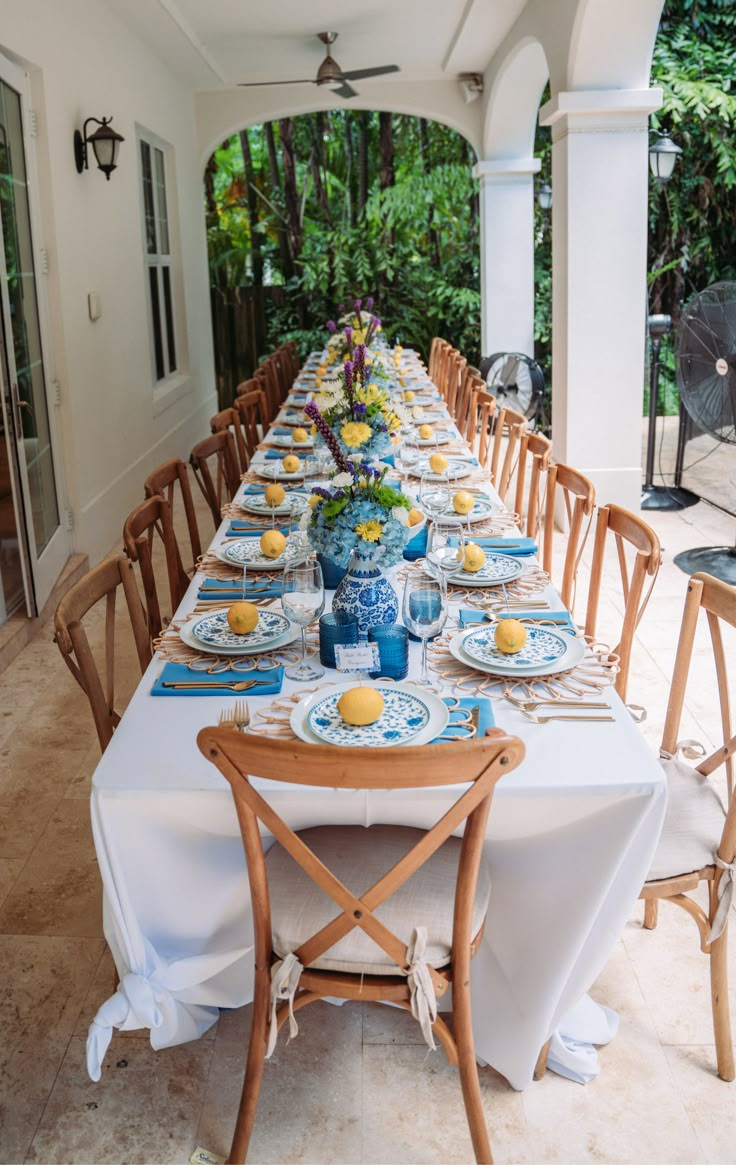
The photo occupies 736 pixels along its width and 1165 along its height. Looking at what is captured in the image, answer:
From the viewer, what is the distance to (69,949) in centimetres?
231

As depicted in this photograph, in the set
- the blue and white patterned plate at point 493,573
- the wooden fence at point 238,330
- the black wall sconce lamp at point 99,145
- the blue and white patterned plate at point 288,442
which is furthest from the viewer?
the wooden fence at point 238,330

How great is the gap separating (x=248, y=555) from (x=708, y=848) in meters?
1.38

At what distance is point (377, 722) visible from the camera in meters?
1.75

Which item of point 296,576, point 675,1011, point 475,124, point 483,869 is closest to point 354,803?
point 483,869

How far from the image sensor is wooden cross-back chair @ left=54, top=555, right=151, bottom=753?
1930mm

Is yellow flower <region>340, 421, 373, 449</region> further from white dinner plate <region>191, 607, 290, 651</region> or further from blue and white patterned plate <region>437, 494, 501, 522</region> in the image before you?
blue and white patterned plate <region>437, 494, 501, 522</region>

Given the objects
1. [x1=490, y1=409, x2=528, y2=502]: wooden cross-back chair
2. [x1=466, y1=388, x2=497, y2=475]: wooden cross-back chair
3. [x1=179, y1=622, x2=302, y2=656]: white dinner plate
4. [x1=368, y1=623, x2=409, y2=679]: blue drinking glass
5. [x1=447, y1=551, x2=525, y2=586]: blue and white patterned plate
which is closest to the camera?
[x1=368, y1=623, x2=409, y2=679]: blue drinking glass

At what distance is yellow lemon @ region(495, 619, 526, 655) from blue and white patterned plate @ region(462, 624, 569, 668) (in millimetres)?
14

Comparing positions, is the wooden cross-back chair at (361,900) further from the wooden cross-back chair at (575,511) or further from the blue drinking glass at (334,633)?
the wooden cross-back chair at (575,511)

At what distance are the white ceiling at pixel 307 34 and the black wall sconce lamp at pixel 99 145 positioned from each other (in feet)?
3.59

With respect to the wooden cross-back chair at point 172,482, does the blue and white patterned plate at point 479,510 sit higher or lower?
lower

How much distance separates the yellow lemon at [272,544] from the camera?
2.67 metres

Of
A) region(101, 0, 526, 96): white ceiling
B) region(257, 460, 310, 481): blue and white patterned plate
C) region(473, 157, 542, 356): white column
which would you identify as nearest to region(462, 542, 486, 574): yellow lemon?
region(257, 460, 310, 481): blue and white patterned plate

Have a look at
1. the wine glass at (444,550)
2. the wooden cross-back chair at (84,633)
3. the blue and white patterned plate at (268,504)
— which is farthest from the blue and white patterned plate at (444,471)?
the wooden cross-back chair at (84,633)
